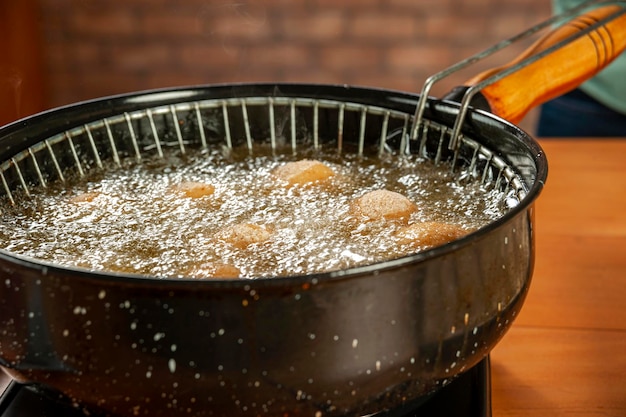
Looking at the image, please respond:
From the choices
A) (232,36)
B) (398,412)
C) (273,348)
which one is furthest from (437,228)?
(232,36)

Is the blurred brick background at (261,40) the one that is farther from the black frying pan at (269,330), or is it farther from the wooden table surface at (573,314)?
the black frying pan at (269,330)

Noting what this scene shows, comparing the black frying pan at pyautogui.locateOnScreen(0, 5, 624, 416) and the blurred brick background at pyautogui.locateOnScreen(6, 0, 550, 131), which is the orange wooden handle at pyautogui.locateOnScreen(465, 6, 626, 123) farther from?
the blurred brick background at pyautogui.locateOnScreen(6, 0, 550, 131)

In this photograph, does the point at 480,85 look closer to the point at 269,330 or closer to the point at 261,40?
the point at 269,330

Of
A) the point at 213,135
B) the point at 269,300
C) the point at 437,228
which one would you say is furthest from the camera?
the point at 213,135

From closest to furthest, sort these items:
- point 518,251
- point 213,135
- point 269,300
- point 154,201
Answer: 1. point 269,300
2. point 518,251
3. point 154,201
4. point 213,135

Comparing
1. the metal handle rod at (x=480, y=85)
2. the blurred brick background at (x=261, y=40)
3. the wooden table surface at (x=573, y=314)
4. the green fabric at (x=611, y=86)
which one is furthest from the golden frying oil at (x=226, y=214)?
the blurred brick background at (x=261, y=40)

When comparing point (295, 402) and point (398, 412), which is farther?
point (398, 412)

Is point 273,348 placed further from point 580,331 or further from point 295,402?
point 580,331
